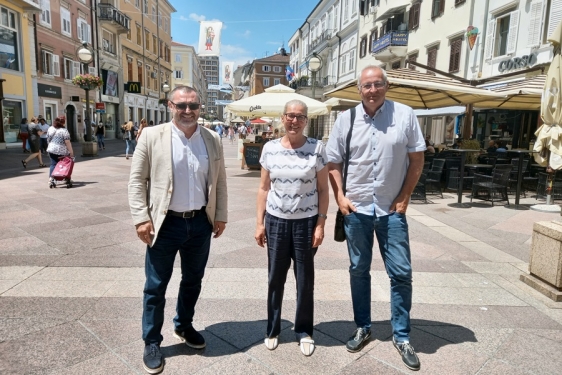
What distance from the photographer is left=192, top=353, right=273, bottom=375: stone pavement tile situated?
253 cm

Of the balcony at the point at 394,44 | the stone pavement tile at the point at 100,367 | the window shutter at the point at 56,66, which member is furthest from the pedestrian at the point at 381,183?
the window shutter at the point at 56,66

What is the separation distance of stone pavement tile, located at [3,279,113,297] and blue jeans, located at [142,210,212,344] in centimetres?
134

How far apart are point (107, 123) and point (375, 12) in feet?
76.6

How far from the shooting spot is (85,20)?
28.9m

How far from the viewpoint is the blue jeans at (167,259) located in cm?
254

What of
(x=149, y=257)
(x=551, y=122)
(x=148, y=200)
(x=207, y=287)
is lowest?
(x=207, y=287)

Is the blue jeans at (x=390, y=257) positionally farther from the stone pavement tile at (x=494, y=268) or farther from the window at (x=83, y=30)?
the window at (x=83, y=30)

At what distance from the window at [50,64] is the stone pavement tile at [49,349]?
83.2 feet

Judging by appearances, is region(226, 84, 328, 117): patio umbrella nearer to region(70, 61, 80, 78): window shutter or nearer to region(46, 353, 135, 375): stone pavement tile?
region(46, 353, 135, 375): stone pavement tile

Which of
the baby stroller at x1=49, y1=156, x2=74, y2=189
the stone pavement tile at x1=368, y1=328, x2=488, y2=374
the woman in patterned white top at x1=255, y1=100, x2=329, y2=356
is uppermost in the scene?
the woman in patterned white top at x1=255, y1=100, x2=329, y2=356

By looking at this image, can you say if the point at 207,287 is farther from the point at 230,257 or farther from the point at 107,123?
the point at 107,123

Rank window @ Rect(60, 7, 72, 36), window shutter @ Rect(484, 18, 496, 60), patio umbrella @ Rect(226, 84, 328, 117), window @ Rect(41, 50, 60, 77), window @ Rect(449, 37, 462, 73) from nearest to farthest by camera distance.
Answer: patio umbrella @ Rect(226, 84, 328, 117)
window shutter @ Rect(484, 18, 496, 60)
window @ Rect(449, 37, 462, 73)
window @ Rect(41, 50, 60, 77)
window @ Rect(60, 7, 72, 36)

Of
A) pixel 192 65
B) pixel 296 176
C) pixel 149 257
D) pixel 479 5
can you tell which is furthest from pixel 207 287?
pixel 192 65

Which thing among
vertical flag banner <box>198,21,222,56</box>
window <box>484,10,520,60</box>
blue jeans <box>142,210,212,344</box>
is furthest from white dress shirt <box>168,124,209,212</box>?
vertical flag banner <box>198,21,222,56</box>
